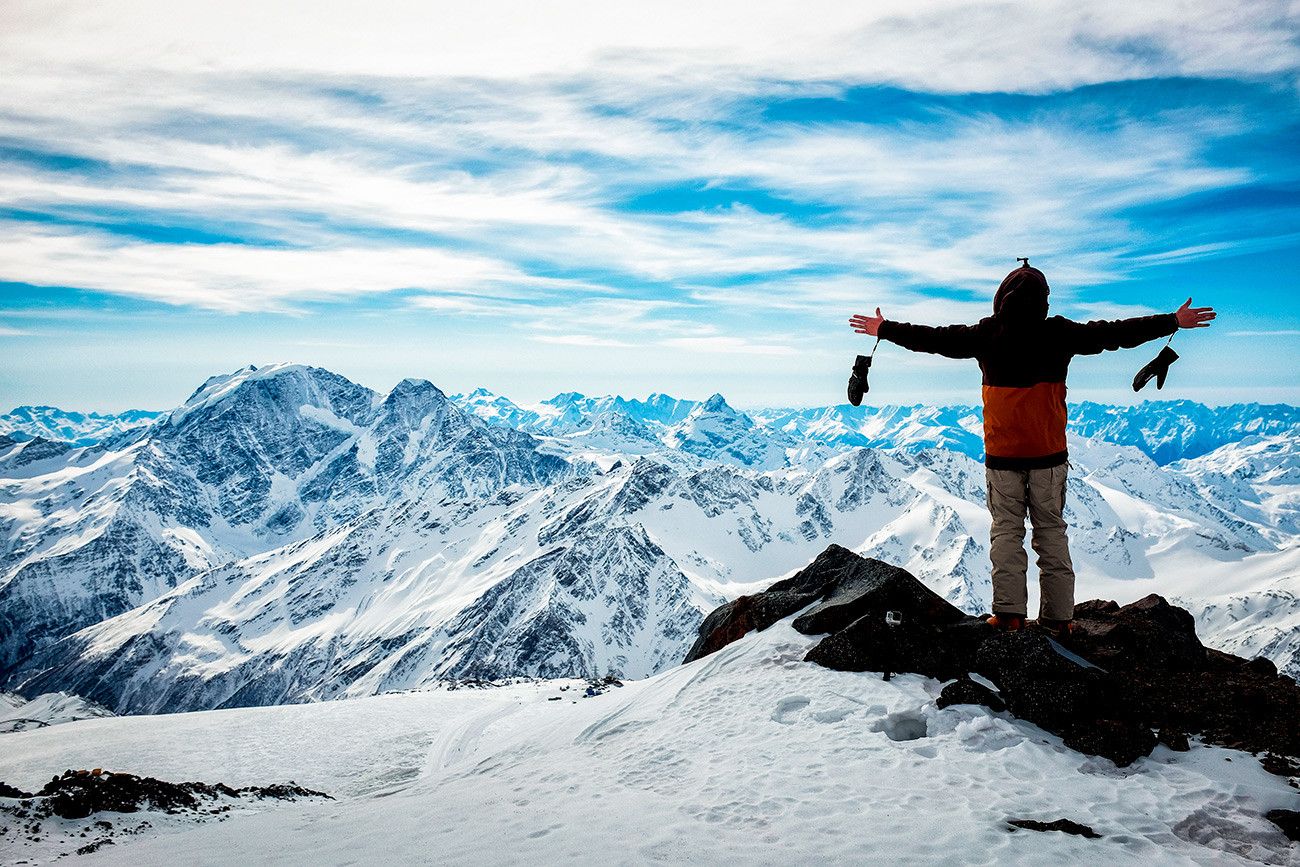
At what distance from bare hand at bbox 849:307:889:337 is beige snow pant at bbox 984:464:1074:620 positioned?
9.22ft

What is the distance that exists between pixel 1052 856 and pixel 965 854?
79 cm

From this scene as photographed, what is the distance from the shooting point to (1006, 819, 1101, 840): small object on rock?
23.2ft

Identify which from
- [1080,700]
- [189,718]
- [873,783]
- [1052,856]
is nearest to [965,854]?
[1052,856]

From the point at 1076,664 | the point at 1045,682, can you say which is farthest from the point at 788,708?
the point at 1076,664

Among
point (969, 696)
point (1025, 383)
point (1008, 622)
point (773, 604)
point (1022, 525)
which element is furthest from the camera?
point (773, 604)

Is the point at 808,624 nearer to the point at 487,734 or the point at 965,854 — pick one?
the point at 965,854

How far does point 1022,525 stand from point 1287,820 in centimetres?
444

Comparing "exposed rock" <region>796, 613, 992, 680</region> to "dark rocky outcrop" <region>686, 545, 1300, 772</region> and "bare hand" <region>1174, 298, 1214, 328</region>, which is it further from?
"bare hand" <region>1174, 298, 1214, 328</region>

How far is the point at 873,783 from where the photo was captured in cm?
849

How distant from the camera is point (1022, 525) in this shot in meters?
10.7

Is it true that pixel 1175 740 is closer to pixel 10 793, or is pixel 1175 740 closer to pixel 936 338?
pixel 936 338

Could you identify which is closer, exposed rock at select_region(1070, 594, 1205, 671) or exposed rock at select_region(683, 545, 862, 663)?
exposed rock at select_region(1070, 594, 1205, 671)

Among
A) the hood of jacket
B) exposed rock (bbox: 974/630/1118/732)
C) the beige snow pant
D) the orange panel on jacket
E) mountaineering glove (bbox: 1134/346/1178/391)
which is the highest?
the hood of jacket

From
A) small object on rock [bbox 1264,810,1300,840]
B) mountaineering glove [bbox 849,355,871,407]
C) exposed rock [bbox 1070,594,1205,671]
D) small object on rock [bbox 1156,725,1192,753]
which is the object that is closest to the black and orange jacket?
mountaineering glove [bbox 849,355,871,407]
